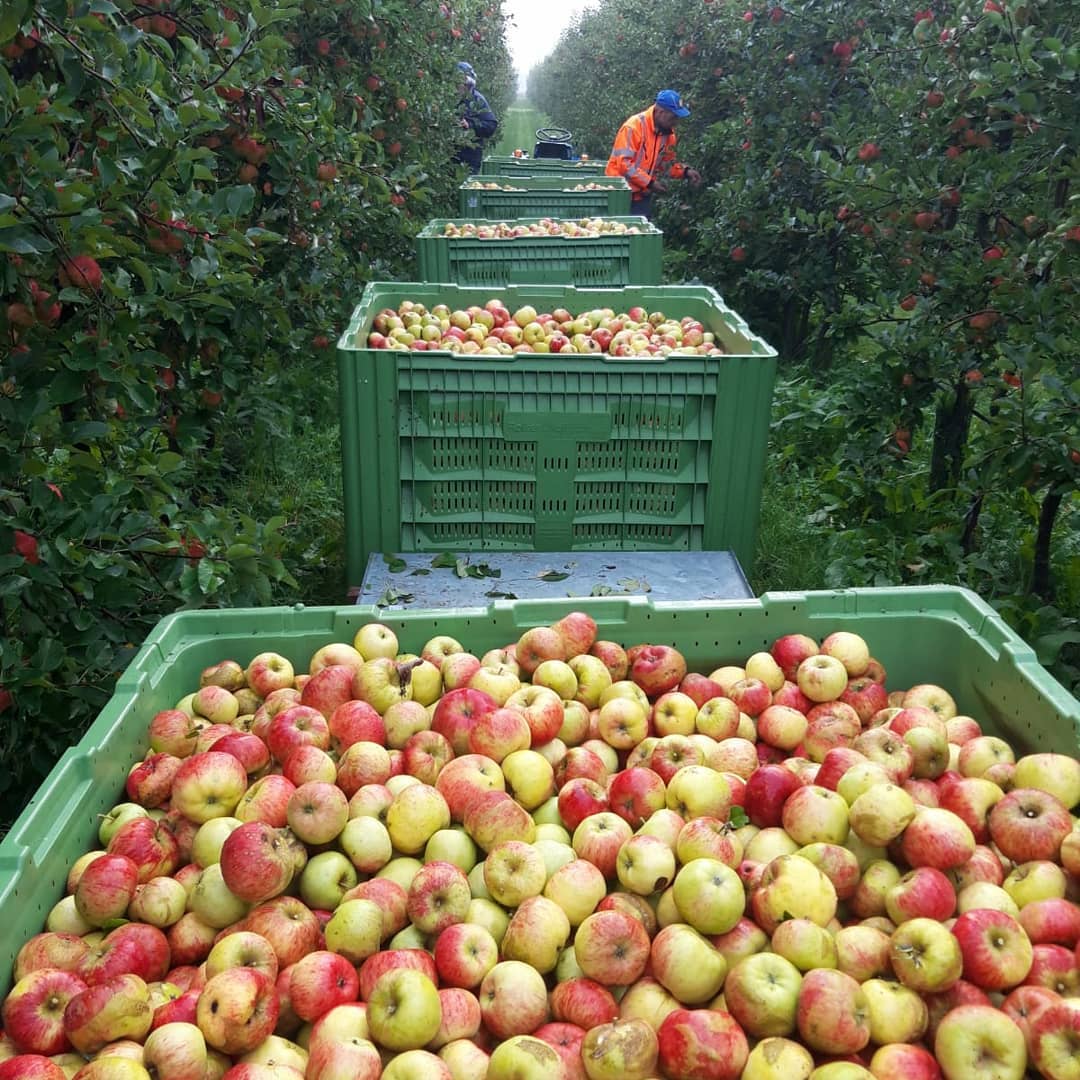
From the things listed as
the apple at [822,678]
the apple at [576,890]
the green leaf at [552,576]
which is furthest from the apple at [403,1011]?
the green leaf at [552,576]

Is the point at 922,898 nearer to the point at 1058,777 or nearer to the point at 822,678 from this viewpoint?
the point at 1058,777

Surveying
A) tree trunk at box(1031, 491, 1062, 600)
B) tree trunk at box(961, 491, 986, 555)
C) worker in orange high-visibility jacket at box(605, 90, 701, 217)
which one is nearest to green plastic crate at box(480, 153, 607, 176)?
worker in orange high-visibility jacket at box(605, 90, 701, 217)

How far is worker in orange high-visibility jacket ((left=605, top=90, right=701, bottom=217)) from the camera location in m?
10.2

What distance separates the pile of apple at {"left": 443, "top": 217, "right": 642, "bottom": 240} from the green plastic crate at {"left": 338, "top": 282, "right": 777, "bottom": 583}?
315 cm

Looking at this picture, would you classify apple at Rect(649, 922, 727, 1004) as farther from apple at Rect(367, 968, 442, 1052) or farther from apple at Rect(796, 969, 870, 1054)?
apple at Rect(367, 968, 442, 1052)

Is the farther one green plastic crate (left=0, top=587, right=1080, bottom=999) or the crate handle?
the crate handle

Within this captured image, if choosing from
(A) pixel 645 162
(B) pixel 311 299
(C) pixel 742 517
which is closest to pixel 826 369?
(A) pixel 645 162

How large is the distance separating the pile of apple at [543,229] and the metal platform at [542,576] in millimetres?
3391

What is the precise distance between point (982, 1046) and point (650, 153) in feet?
33.7

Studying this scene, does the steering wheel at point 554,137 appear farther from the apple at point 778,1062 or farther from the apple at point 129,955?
the apple at point 778,1062

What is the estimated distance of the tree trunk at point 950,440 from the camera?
478 centimetres

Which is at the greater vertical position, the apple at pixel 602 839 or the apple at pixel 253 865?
the apple at pixel 253 865

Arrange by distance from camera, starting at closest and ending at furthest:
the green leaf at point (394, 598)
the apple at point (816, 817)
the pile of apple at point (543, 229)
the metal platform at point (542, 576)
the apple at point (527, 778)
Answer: the apple at point (816, 817)
the apple at point (527, 778)
the green leaf at point (394, 598)
the metal platform at point (542, 576)
the pile of apple at point (543, 229)

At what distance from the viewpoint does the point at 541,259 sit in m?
6.40
